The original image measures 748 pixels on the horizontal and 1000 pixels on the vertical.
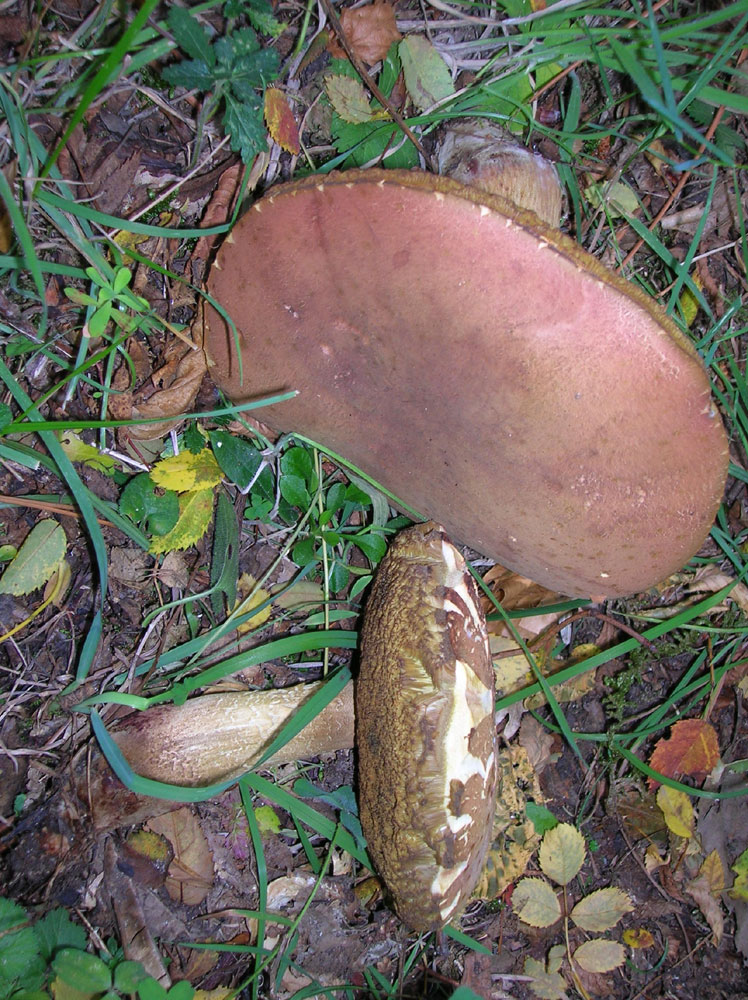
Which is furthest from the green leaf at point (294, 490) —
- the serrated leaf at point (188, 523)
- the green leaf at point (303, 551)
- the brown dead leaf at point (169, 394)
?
the brown dead leaf at point (169, 394)

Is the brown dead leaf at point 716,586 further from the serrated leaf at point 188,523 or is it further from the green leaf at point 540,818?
the serrated leaf at point 188,523

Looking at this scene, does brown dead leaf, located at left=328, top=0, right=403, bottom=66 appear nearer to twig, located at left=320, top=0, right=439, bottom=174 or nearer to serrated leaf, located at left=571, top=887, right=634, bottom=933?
twig, located at left=320, top=0, right=439, bottom=174

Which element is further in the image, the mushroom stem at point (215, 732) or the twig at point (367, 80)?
the mushroom stem at point (215, 732)

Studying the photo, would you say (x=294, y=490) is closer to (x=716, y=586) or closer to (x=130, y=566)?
(x=130, y=566)

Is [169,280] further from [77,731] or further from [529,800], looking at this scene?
[529,800]

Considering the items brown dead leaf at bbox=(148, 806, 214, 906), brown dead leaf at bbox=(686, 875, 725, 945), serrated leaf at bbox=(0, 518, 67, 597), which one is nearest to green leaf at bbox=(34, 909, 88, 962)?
brown dead leaf at bbox=(148, 806, 214, 906)
